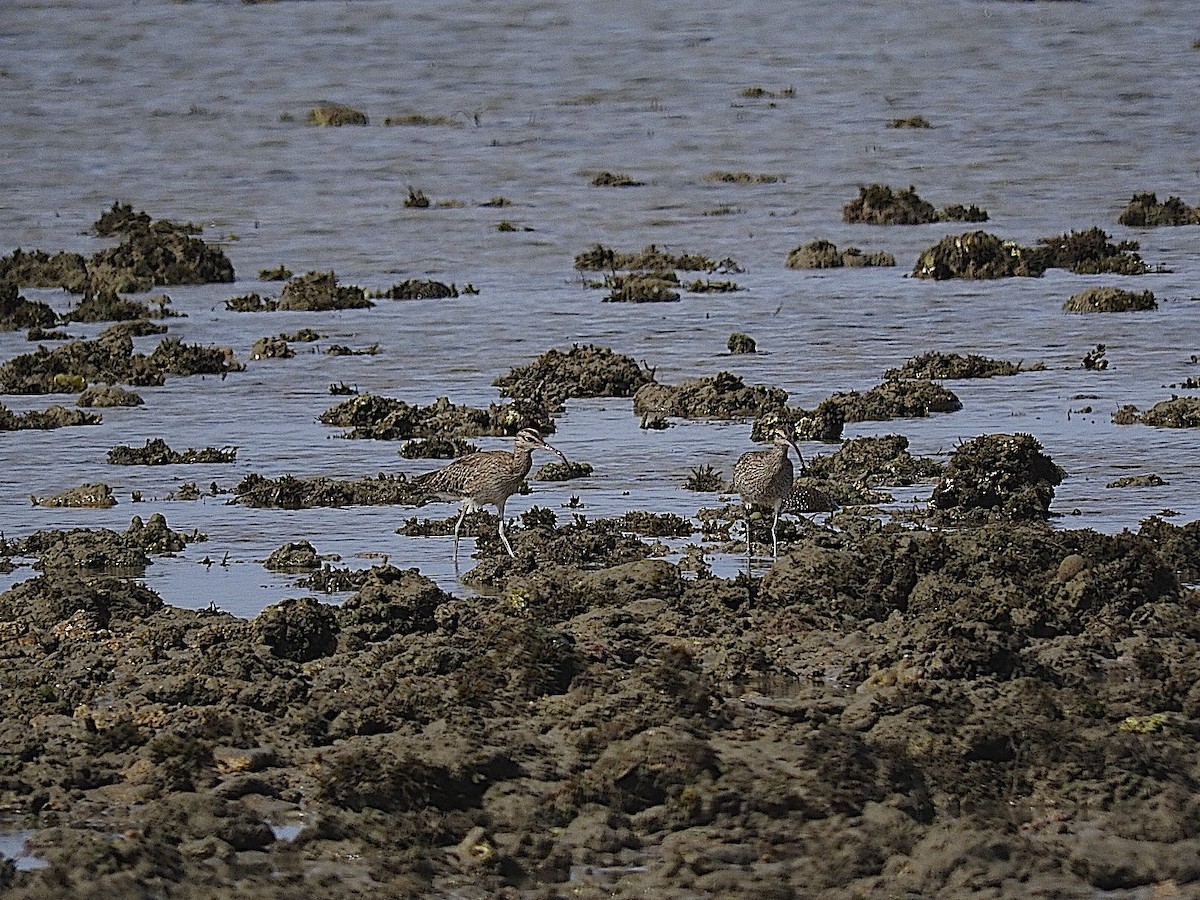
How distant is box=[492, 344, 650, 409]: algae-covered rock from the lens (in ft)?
74.1

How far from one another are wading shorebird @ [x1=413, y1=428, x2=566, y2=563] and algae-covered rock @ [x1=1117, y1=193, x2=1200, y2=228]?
74.7 ft

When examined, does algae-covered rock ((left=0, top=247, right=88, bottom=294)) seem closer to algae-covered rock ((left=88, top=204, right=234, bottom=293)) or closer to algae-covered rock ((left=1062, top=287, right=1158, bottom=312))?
algae-covered rock ((left=88, top=204, right=234, bottom=293))

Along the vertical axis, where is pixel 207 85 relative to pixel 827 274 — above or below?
above

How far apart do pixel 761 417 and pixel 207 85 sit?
48.5 metres

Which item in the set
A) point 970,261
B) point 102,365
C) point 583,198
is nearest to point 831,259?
point 970,261

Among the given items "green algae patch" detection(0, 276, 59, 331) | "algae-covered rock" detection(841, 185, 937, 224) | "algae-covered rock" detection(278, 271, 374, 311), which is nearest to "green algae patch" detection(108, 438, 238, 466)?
"green algae patch" detection(0, 276, 59, 331)

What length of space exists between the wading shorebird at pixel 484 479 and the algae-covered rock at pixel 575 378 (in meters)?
5.98

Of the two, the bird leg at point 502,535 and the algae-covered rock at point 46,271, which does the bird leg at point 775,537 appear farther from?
the algae-covered rock at point 46,271

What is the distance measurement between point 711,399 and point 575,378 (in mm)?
1885

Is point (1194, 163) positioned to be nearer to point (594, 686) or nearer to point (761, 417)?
point (761, 417)

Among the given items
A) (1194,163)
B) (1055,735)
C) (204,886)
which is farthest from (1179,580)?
(1194,163)

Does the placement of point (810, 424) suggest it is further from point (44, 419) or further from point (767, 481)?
point (44, 419)

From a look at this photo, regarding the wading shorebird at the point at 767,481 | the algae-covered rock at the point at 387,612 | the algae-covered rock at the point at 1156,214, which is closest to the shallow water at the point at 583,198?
the algae-covered rock at the point at 1156,214

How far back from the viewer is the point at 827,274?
32.4 meters
